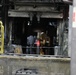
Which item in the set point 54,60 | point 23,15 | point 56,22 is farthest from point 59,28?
point 54,60

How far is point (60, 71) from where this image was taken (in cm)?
1043

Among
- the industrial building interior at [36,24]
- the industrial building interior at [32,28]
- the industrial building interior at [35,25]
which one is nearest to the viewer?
the industrial building interior at [35,25]

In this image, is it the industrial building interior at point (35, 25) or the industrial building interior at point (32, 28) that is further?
the industrial building interior at point (32, 28)

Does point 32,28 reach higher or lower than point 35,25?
lower

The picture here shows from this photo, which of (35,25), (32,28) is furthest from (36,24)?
(32,28)

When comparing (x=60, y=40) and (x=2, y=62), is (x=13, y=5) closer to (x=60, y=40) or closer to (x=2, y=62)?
(x=60, y=40)

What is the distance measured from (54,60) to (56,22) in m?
10.2

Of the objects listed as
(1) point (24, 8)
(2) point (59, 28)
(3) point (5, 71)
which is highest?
(1) point (24, 8)

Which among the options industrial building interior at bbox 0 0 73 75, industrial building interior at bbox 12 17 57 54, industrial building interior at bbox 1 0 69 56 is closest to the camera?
industrial building interior at bbox 0 0 73 75

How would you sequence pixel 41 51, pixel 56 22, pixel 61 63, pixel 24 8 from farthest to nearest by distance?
pixel 56 22 < pixel 24 8 < pixel 41 51 < pixel 61 63

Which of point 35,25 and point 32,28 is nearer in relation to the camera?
point 32,28

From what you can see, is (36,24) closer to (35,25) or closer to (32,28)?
(35,25)

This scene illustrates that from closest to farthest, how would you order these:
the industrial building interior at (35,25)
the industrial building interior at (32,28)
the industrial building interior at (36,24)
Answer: the industrial building interior at (35,25) → the industrial building interior at (36,24) → the industrial building interior at (32,28)

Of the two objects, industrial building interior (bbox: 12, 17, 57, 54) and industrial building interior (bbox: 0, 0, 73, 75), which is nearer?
industrial building interior (bbox: 0, 0, 73, 75)
